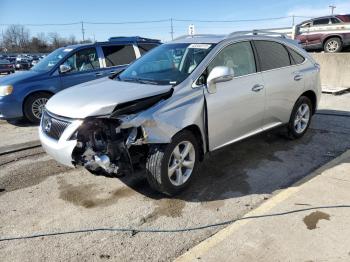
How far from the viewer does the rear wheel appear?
815 cm

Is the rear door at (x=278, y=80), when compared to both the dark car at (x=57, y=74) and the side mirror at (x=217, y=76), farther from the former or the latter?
the dark car at (x=57, y=74)

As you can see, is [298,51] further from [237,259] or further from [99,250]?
[99,250]

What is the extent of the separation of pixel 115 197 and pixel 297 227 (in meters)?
2.03

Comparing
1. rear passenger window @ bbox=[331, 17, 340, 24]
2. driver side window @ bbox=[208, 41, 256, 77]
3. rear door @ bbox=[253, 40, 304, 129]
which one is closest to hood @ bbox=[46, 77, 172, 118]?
driver side window @ bbox=[208, 41, 256, 77]

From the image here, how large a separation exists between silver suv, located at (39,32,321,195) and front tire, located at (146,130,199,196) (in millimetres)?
11

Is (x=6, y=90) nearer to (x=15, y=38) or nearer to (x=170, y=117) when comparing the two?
(x=170, y=117)

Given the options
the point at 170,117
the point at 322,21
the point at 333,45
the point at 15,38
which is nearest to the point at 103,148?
the point at 170,117

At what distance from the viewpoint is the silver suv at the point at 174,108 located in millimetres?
3781

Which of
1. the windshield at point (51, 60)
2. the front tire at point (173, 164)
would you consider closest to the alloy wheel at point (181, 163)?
the front tire at point (173, 164)

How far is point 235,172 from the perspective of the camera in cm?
485

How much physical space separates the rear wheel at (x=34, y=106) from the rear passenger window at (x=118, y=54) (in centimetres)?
173

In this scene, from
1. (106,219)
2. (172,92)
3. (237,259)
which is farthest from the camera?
(172,92)

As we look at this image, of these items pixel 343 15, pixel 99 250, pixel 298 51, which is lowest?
pixel 99 250

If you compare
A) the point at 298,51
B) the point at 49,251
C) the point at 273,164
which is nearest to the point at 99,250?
the point at 49,251
